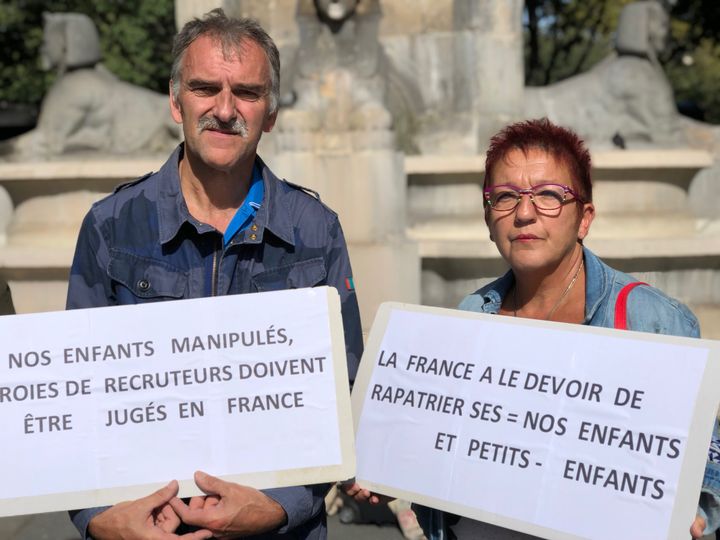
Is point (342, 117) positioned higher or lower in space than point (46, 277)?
higher

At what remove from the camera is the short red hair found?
261 centimetres

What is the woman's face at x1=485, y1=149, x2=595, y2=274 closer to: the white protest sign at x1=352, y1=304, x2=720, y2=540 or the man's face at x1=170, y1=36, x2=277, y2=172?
the white protest sign at x1=352, y1=304, x2=720, y2=540

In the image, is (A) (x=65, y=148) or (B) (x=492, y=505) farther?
(A) (x=65, y=148)

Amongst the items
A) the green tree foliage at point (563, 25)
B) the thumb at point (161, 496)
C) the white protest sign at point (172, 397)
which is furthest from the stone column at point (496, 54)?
the green tree foliage at point (563, 25)

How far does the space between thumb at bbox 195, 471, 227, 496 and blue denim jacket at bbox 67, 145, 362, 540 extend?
0.14 m


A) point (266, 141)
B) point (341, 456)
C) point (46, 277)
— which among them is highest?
point (266, 141)

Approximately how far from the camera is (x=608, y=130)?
875 cm

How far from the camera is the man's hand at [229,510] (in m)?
2.35

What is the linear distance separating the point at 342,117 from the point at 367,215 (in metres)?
0.66

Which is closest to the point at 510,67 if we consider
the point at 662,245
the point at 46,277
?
the point at 662,245

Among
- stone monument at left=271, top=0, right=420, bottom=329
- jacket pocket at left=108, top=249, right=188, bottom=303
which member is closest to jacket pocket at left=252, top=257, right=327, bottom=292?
jacket pocket at left=108, top=249, right=188, bottom=303

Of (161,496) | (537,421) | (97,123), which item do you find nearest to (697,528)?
→ (537,421)

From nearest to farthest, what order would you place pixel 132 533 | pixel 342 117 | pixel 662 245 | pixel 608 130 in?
pixel 132 533, pixel 342 117, pixel 662 245, pixel 608 130

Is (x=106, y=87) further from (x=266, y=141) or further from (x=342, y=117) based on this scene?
(x=342, y=117)
